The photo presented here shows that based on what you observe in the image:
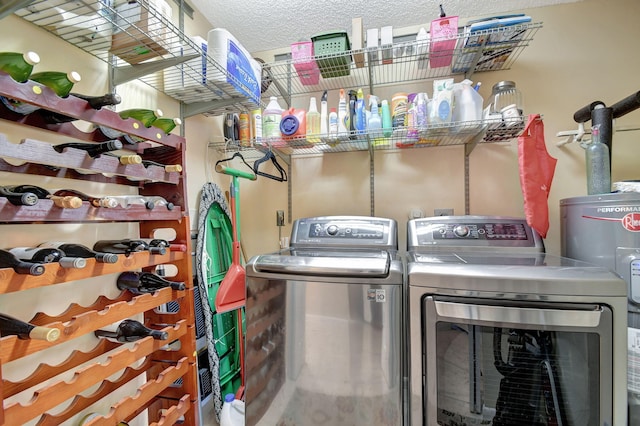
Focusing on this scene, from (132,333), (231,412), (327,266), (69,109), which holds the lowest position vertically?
(231,412)

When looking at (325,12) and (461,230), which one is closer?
(461,230)

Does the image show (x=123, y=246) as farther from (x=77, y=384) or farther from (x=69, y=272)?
(x=77, y=384)

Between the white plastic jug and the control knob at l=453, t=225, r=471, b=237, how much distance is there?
5.00 ft

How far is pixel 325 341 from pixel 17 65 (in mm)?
1275

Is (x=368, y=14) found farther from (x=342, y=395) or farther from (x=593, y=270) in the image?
(x=342, y=395)

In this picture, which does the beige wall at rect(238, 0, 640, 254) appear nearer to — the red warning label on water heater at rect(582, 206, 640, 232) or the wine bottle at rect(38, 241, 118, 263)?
the red warning label on water heater at rect(582, 206, 640, 232)

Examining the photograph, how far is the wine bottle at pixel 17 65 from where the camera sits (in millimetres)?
688

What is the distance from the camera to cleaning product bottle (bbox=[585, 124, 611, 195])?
4.25 feet

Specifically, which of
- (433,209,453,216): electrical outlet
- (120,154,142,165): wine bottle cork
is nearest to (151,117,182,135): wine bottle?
(120,154,142,165): wine bottle cork

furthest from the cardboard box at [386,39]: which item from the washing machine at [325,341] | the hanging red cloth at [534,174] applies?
the washing machine at [325,341]

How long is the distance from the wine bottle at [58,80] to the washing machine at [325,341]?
843mm

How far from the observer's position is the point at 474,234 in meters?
1.47

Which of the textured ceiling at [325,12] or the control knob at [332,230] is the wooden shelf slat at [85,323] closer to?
the control knob at [332,230]

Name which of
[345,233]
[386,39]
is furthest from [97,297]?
[386,39]
